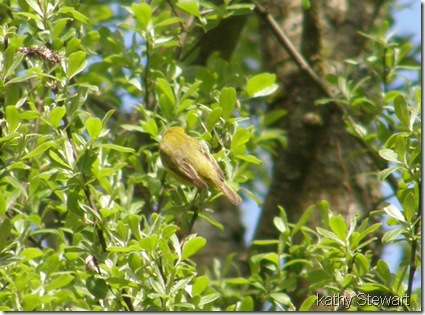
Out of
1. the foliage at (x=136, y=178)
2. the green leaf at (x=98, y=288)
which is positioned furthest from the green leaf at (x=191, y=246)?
the green leaf at (x=98, y=288)

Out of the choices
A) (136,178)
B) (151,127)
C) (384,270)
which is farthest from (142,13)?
(384,270)

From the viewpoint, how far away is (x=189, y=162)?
4.31 m

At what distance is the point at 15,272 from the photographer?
3.65 metres

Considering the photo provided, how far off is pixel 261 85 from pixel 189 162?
60 centimetres

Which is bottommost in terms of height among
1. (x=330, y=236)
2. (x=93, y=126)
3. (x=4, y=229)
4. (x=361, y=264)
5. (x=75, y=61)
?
(x=361, y=264)

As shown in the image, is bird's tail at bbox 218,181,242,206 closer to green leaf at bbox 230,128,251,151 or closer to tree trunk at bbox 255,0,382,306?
green leaf at bbox 230,128,251,151

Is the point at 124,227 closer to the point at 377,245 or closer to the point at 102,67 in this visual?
the point at 102,67

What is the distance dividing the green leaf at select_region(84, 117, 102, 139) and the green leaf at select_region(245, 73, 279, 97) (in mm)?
1197

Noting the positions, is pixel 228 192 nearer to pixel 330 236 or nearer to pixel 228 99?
pixel 228 99

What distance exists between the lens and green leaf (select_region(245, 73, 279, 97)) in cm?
429

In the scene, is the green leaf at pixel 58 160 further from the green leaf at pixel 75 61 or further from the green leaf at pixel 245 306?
the green leaf at pixel 245 306

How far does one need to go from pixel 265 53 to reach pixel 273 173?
130 cm

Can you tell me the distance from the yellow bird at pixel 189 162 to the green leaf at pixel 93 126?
2.25 feet

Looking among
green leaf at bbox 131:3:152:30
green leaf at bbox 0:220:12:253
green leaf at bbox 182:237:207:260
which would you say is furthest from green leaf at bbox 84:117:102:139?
green leaf at bbox 131:3:152:30
